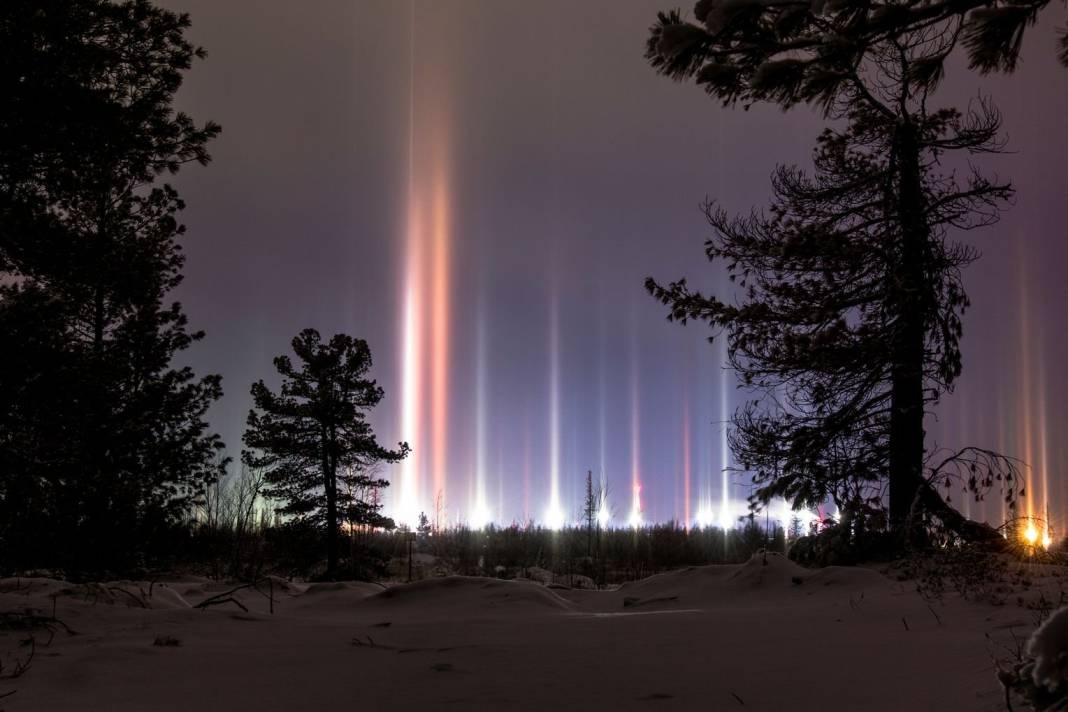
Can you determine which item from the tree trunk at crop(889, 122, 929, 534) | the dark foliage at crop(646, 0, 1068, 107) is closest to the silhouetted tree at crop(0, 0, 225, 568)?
the dark foliage at crop(646, 0, 1068, 107)

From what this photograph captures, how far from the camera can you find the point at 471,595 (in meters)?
6.95

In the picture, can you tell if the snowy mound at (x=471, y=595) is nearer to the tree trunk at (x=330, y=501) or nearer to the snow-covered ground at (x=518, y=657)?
the snow-covered ground at (x=518, y=657)

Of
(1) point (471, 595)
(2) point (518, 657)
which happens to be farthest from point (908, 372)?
(2) point (518, 657)

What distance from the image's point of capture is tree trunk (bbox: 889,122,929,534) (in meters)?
10.3

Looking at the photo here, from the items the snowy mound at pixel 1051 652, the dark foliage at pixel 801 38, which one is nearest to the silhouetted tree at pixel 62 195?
the dark foliage at pixel 801 38

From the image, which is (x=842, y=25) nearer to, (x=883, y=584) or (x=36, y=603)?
(x=883, y=584)

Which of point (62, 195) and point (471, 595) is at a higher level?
point (62, 195)

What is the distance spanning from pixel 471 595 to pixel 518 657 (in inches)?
125

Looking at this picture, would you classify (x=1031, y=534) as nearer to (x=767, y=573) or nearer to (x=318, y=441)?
(x=767, y=573)

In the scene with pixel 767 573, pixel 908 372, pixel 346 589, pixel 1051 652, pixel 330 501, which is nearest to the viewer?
pixel 1051 652

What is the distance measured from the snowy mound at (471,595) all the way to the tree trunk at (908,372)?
20.3ft

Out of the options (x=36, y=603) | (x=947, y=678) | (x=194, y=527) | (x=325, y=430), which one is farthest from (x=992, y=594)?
(x=194, y=527)

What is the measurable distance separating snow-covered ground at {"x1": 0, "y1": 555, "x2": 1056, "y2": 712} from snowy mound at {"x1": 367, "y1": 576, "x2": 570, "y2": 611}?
0.35ft

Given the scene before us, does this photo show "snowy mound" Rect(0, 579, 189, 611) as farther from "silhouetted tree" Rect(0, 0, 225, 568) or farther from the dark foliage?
the dark foliage
